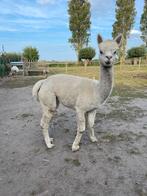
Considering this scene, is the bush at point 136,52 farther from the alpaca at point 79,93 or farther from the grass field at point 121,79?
the alpaca at point 79,93

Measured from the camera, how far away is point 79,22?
113 feet

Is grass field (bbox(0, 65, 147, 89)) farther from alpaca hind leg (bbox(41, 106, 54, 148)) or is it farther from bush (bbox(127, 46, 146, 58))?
bush (bbox(127, 46, 146, 58))

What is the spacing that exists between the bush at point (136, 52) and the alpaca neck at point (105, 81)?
31.8 meters

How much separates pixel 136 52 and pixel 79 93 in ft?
107

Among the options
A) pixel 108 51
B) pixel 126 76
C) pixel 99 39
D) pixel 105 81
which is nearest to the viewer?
pixel 108 51

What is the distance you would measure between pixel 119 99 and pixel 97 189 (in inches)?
206

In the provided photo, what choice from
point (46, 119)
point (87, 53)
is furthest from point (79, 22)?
point (46, 119)

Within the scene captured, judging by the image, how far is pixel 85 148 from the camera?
3.70 meters

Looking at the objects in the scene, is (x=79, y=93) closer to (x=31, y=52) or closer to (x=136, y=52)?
(x=136, y=52)

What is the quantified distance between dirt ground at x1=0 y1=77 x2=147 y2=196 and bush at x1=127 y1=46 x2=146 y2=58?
29.6 meters

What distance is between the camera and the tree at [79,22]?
34.6 metres

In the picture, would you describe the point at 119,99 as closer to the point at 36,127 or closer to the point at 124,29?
the point at 36,127

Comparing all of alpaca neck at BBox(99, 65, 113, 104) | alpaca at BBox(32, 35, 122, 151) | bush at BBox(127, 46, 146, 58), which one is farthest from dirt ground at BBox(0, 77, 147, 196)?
bush at BBox(127, 46, 146, 58)

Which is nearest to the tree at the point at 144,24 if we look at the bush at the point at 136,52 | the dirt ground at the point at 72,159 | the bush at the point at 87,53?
the bush at the point at 136,52
